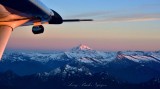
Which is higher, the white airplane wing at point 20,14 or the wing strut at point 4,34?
the white airplane wing at point 20,14

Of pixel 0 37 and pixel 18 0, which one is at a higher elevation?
pixel 18 0

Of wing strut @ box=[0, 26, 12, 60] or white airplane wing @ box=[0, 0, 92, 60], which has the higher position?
white airplane wing @ box=[0, 0, 92, 60]

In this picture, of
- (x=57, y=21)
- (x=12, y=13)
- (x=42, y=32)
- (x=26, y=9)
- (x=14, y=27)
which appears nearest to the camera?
(x=26, y=9)

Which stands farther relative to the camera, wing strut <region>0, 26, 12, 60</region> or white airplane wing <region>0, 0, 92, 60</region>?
wing strut <region>0, 26, 12, 60</region>

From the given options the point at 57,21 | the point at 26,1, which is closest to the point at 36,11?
the point at 26,1

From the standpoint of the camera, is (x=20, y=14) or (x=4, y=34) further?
(x=4, y=34)

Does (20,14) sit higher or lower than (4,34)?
higher

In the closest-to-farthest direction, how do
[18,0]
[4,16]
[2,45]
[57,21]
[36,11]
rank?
[18,0] → [36,11] → [4,16] → [2,45] → [57,21]

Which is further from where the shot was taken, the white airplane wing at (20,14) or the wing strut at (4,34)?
the wing strut at (4,34)

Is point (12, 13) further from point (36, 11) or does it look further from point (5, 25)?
point (5, 25)

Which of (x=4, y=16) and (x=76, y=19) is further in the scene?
(x=76, y=19)
